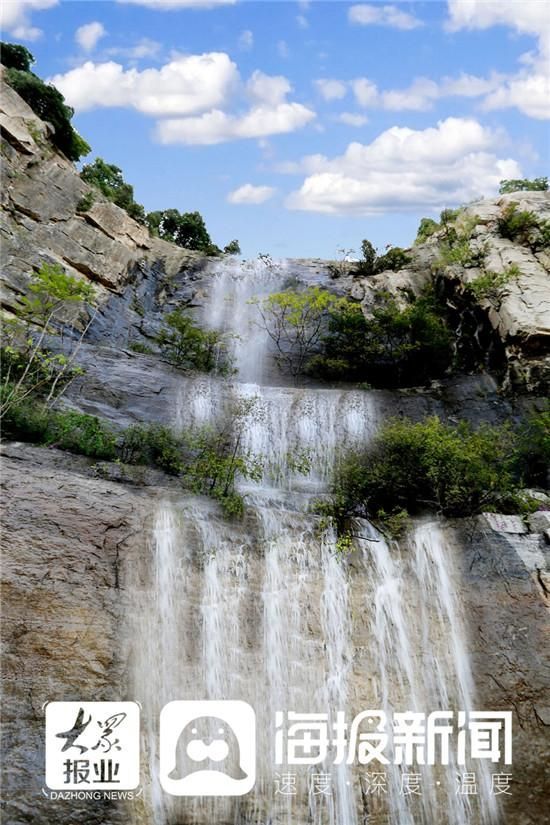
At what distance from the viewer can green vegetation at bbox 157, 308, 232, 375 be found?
60.4 ft

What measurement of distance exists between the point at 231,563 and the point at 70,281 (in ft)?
21.8

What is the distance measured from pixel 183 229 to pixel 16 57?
8462 millimetres

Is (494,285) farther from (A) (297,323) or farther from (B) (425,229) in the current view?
(B) (425,229)

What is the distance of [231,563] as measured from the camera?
9.87m

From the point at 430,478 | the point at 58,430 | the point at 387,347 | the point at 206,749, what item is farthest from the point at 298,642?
the point at 387,347

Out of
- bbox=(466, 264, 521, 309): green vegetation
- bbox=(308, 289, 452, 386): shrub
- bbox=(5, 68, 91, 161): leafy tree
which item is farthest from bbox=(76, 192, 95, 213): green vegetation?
bbox=(466, 264, 521, 309): green vegetation

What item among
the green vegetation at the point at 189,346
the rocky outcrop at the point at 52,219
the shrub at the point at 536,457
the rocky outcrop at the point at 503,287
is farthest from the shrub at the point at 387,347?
the rocky outcrop at the point at 52,219

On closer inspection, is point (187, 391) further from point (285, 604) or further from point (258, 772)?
point (258, 772)

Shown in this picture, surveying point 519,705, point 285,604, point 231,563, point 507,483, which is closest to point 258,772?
point 285,604

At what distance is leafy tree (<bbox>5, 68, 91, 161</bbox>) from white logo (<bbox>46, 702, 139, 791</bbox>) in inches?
800

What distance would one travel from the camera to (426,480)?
1166cm

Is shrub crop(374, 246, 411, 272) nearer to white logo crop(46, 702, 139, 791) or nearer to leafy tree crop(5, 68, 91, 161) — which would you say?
leafy tree crop(5, 68, 91, 161)

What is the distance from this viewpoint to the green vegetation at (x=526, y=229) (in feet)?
64.1

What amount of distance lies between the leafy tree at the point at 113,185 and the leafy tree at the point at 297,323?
740 centimetres
